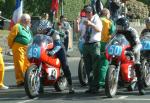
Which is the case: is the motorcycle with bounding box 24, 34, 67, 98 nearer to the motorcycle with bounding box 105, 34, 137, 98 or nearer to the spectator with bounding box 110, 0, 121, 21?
the motorcycle with bounding box 105, 34, 137, 98

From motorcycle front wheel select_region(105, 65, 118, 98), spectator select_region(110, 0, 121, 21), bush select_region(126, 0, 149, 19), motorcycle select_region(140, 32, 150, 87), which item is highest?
bush select_region(126, 0, 149, 19)

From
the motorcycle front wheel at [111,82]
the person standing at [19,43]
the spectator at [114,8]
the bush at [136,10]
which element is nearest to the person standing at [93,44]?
the motorcycle front wheel at [111,82]

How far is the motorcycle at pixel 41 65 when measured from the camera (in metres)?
12.6

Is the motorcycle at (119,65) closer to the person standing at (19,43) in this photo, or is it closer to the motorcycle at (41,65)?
the motorcycle at (41,65)

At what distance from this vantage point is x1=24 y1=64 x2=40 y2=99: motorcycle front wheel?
12328 millimetres

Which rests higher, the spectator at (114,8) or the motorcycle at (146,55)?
the spectator at (114,8)

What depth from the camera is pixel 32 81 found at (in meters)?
12.5

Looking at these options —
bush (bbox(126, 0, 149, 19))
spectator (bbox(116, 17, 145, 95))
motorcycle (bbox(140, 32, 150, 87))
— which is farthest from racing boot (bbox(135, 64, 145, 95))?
bush (bbox(126, 0, 149, 19))

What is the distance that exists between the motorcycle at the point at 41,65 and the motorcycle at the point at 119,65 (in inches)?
47.7

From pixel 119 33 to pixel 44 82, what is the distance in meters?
1.95

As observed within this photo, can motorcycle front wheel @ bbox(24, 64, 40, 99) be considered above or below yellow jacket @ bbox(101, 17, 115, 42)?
below

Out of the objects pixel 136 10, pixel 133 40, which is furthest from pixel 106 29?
pixel 136 10

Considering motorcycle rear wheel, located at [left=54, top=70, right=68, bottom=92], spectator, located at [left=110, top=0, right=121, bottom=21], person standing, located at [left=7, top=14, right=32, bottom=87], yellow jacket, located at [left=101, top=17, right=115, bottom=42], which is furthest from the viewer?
spectator, located at [left=110, top=0, right=121, bottom=21]

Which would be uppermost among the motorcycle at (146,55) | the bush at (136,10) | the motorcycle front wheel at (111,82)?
the bush at (136,10)
